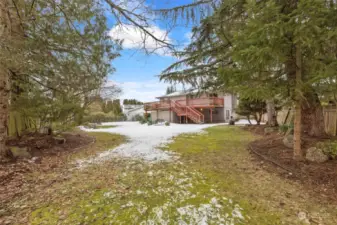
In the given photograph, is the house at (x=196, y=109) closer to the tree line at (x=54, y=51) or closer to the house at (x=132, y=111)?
the house at (x=132, y=111)

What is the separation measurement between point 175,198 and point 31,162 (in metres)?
3.80

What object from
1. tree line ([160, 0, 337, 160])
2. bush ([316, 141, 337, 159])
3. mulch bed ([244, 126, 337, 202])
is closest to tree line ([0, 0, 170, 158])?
tree line ([160, 0, 337, 160])

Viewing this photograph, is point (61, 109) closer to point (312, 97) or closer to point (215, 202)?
point (215, 202)

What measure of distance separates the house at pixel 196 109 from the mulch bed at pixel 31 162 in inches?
538

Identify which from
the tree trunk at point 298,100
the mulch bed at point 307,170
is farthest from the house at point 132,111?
the tree trunk at point 298,100

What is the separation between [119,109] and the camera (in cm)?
2869

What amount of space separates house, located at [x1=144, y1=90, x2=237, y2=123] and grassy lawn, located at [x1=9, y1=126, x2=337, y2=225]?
14.7m

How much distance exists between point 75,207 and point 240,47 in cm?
385

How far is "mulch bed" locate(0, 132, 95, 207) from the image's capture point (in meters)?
3.09

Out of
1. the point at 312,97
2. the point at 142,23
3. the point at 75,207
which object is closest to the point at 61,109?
the point at 142,23

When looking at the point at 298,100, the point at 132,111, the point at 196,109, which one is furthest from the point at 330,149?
the point at 132,111

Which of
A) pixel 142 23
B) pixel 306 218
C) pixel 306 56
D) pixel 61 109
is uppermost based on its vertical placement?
pixel 142 23

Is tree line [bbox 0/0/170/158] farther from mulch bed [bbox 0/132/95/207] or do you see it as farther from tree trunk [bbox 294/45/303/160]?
tree trunk [bbox 294/45/303/160]

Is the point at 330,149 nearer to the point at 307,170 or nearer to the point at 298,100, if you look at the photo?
the point at 307,170
